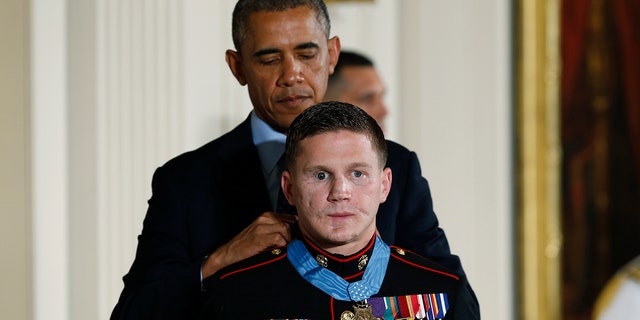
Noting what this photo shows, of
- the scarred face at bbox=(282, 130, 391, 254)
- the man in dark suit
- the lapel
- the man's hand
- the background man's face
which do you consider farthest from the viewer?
the background man's face

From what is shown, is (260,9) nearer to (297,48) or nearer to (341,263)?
(297,48)

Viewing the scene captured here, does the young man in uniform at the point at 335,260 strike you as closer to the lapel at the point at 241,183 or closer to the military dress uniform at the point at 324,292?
the military dress uniform at the point at 324,292

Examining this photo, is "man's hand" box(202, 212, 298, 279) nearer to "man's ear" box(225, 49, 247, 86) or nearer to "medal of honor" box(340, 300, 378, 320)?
"medal of honor" box(340, 300, 378, 320)

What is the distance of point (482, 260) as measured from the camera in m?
5.49

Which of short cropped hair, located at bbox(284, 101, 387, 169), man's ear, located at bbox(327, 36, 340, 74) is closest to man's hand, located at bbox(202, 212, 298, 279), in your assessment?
short cropped hair, located at bbox(284, 101, 387, 169)

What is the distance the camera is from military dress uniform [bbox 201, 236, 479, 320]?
204cm

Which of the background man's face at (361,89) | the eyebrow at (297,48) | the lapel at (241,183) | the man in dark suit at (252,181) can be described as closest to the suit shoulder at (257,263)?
the man in dark suit at (252,181)

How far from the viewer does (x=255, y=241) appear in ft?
6.89

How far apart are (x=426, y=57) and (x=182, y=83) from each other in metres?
1.95

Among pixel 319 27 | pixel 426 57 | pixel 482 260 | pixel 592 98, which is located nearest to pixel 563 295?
pixel 482 260

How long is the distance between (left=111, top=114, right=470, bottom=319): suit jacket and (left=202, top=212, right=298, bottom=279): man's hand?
0.14 feet

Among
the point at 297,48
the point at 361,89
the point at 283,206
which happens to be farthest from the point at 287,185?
the point at 361,89

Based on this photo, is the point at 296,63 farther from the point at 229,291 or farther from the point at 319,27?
the point at 229,291

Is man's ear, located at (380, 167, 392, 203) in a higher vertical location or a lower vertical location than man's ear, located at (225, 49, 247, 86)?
lower
